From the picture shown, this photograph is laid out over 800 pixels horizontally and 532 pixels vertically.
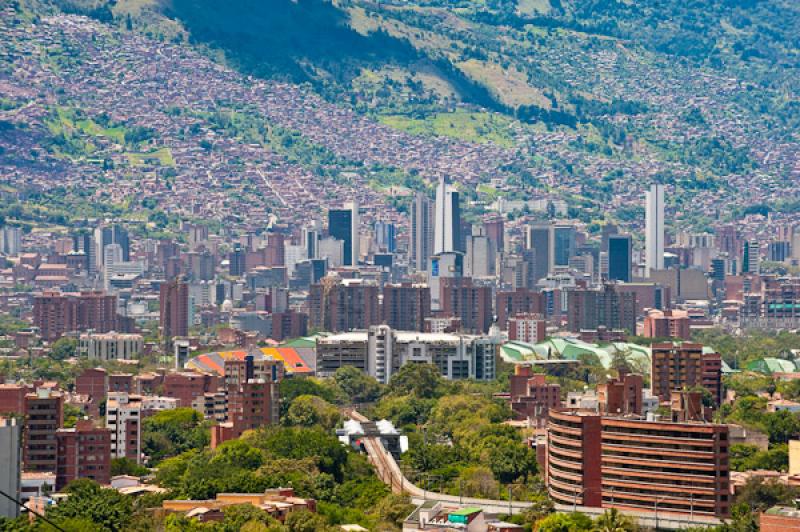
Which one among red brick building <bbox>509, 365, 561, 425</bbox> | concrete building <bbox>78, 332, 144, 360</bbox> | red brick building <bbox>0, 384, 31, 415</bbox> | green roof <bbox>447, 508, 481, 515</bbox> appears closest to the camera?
green roof <bbox>447, 508, 481, 515</bbox>

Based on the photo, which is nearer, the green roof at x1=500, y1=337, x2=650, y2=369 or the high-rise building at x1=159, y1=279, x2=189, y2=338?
the green roof at x1=500, y1=337, x2=650, y2=369

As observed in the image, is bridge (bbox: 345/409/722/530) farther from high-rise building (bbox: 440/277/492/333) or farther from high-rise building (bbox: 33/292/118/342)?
high-rise building (bbox: 440/277/492/333)

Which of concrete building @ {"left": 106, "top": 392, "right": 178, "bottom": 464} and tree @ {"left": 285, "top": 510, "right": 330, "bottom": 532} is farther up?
concrete building @ {"left": 106, "top": 392, "right": 178, "bottom": 464}

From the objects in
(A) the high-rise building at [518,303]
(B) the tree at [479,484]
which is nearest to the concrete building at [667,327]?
(A) the high-rise building at [518,303]

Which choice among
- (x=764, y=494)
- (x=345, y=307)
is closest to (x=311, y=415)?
(x=764, y=494)

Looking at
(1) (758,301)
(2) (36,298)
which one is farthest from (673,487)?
(1) (758,301)

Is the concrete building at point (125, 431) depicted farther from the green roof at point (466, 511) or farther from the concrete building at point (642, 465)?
the green roof at point (466, 511)

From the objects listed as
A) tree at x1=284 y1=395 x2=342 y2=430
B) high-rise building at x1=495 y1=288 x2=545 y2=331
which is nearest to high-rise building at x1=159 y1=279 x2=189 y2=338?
high-rise building at x1=495 y1=288 x2=545 y2=331

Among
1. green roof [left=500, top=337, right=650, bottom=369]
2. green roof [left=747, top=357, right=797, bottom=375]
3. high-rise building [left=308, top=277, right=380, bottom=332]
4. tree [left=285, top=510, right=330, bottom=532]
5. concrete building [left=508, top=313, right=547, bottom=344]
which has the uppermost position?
high-rise building [left=308, top=277, right=380, bottom=332]
